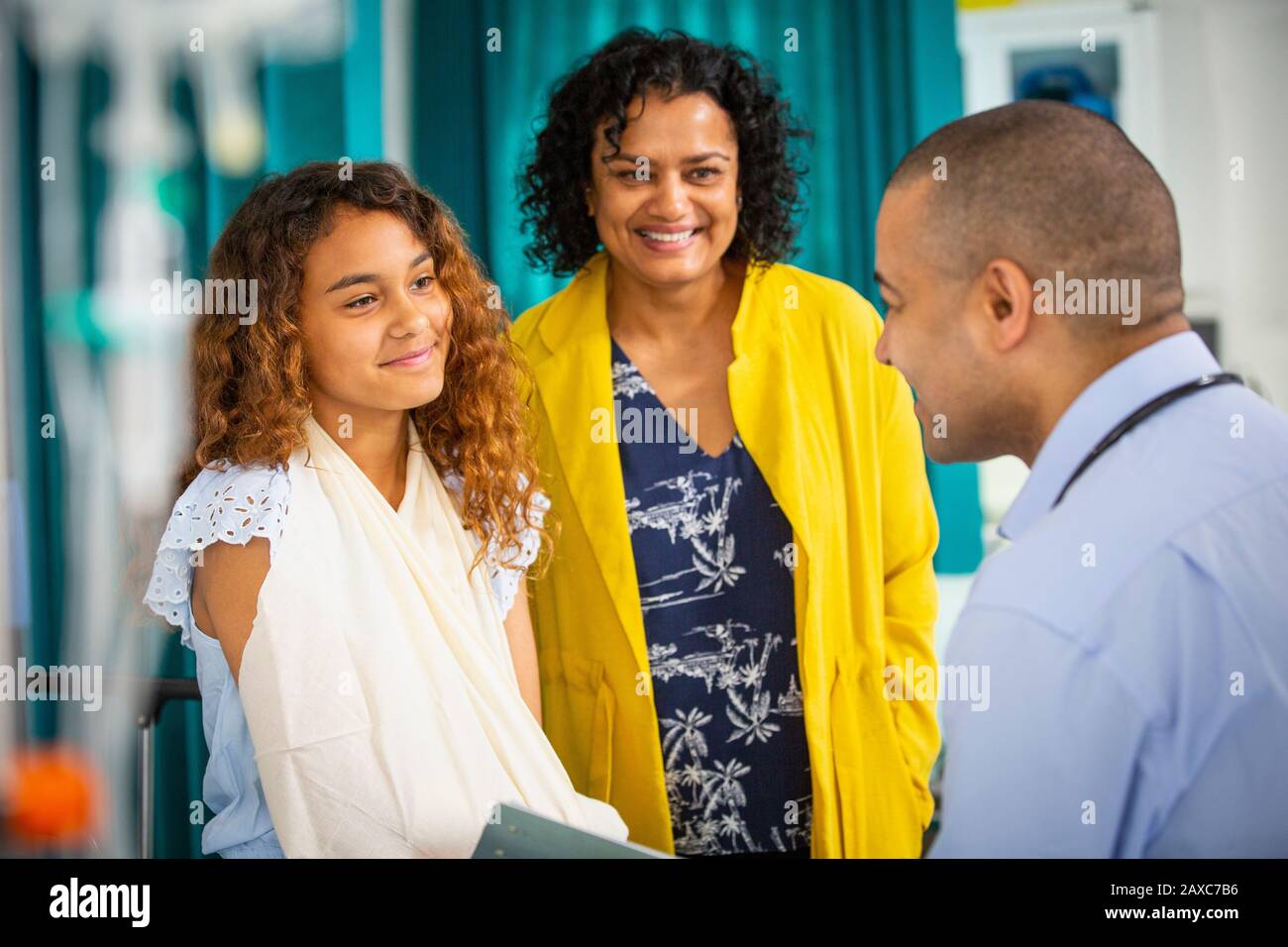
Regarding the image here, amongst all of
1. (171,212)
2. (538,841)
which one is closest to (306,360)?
(538,841)

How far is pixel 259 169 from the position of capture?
2.25 metres

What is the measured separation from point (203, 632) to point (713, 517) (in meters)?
0.65

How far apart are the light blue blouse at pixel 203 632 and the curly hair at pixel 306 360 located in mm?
46

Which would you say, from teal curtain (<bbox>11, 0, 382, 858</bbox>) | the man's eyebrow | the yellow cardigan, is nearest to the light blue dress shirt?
the yellow cardigan

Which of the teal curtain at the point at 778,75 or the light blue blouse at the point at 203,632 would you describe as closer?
the light blue blouse at the point at 203,632

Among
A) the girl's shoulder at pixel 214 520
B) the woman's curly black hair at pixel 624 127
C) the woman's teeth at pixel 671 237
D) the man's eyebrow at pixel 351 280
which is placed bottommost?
the girl's shoulder at pixel 214 520

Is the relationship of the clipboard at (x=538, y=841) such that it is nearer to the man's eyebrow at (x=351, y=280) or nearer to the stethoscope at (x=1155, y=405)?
the stethoscope at (x=1155, y=405)

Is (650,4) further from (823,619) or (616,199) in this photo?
(823,619)

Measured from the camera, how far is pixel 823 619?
1529 millimetres

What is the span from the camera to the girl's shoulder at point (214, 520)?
1197 mm

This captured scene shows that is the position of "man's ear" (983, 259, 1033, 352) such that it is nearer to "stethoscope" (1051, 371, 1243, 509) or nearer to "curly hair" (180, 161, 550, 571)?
"stethoscope" (1051, 371, 1243, 509)

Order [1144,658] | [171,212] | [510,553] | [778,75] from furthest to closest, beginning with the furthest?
[778,75], [171,212], [510,553], [1144,658]

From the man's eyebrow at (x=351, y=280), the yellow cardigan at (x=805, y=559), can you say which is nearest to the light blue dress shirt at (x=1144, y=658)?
the yellow cardigan at (x=805, y=559)

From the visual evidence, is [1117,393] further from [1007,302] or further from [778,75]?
[778,75]
